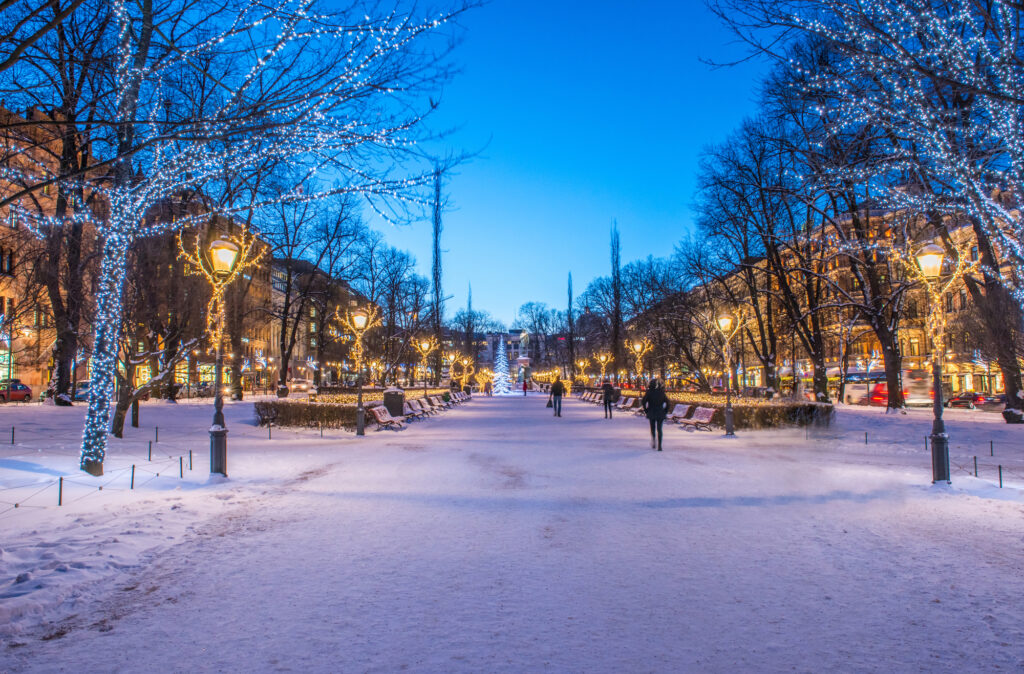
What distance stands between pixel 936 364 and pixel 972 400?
39762 millimetres

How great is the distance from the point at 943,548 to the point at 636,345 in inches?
1990

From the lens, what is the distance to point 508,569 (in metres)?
5.74

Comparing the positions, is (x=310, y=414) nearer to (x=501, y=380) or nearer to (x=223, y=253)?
(x=223, y=253)

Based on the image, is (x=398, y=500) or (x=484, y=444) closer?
(x=398, y=500)

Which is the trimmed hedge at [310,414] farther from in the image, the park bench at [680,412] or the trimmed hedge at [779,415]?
the trimmed hedge at [779,415]

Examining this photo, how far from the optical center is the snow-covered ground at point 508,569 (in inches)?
158

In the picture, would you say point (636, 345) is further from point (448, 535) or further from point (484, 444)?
point (448, 535)

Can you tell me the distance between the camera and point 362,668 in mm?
3742

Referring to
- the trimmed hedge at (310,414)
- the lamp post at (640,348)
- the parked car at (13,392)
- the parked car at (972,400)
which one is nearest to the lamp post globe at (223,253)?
the trimmed hedge at (310,414)

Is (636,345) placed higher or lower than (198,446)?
higher

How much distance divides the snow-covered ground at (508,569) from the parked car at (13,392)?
1349 inches

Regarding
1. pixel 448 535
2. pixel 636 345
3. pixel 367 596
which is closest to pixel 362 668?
pixel 367 596

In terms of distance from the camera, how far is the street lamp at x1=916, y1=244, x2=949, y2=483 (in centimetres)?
1011

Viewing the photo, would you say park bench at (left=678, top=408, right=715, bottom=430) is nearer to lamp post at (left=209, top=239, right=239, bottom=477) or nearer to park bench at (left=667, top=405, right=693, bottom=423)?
park bench at (left=667, top=405, right=693, bottom=423)
